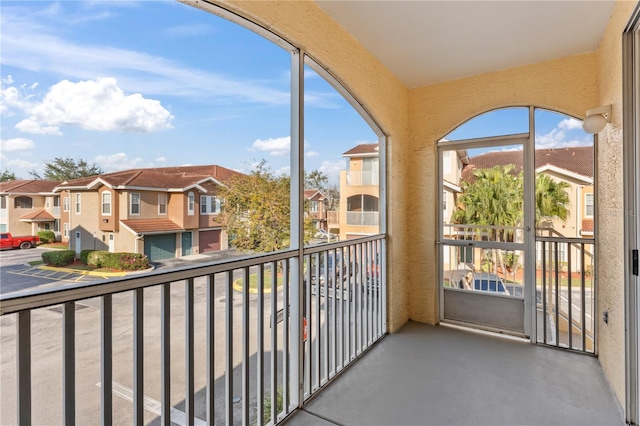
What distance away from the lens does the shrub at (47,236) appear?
0.98 meters

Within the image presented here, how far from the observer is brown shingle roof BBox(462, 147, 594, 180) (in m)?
2.70

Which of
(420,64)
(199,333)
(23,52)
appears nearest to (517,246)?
(420,64)

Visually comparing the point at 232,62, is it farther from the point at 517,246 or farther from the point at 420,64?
the point at 517,246

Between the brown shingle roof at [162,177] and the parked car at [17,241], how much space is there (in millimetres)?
180

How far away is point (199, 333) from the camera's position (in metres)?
1.50

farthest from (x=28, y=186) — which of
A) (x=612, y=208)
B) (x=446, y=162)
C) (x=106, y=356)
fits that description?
(x=446, y=162)

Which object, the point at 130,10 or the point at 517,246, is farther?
the point at 517,246

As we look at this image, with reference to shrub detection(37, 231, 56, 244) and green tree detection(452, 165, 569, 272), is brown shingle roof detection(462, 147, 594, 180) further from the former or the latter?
shrub detection(37, 231, 56, 244)

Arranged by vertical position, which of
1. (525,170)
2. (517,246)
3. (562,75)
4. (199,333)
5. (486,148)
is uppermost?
(562,75)

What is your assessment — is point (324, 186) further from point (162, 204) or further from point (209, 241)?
point (162, 204)

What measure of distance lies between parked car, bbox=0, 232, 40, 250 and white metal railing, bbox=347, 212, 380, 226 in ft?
6.85

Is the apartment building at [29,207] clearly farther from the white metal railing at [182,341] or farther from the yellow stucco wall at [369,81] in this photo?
the yellow stucco wall at [369,81]

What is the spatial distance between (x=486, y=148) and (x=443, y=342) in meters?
1.94

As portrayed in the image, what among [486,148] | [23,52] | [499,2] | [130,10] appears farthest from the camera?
[486,148]
